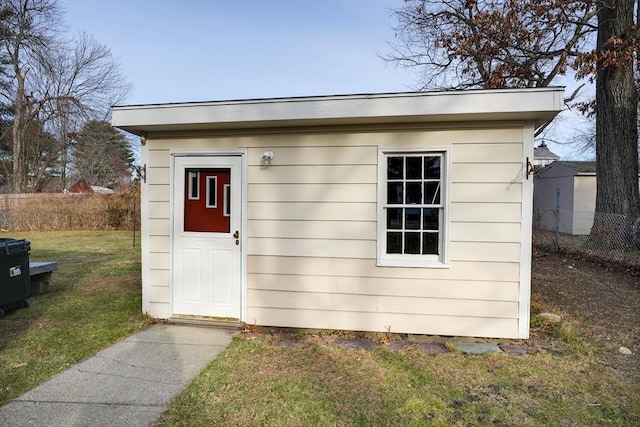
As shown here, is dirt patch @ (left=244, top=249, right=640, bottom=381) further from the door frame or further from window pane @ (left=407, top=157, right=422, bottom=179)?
window pane @ (left=407, top=157, right=422, bottom=179)

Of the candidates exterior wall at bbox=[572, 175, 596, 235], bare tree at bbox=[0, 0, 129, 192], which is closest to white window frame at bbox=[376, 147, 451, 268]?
exterior wall at bbox=[572, 175, 596, 235]

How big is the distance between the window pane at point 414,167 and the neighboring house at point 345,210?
0.01 meters

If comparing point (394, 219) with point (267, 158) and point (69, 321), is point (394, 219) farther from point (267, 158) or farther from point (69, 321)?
point (69, 321)

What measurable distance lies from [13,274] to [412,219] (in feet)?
15.9

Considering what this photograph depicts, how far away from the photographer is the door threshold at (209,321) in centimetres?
419

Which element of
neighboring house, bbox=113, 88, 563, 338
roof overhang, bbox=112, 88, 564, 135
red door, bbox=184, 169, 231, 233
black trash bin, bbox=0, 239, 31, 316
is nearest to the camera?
roof overhang, bbox=112, 88, 564, 135

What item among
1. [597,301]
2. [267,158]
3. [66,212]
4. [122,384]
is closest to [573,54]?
[597,301]

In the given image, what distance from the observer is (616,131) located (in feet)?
28.7

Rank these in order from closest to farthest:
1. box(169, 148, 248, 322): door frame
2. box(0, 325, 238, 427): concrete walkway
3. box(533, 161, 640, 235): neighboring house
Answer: box(0, 325, 238, 427): concrete walkway
box(169, 148, 248, 322): door frame
box(533, 161, 640, 235): neighboring house

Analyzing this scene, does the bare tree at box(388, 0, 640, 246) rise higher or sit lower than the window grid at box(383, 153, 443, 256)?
higher

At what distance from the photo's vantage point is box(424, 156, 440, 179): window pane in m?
3.89

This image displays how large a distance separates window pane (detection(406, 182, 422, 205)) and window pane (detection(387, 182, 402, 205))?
0.09 metres

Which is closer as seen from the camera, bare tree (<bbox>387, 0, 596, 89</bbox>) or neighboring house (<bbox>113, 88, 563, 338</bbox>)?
neighboring house (<bbox>113, 88, 563, 338</bbox>)

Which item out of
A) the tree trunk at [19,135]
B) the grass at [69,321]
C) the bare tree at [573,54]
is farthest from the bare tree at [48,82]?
the bare tree at [573,54]
